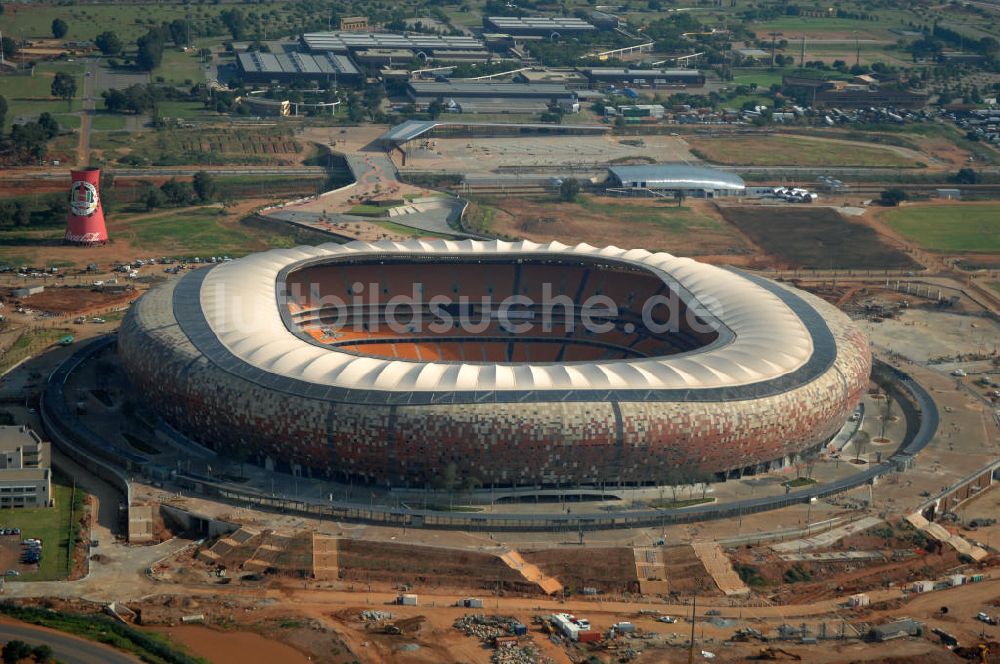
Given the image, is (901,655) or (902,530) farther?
(902,530)

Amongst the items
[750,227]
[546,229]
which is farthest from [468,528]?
[750,227]

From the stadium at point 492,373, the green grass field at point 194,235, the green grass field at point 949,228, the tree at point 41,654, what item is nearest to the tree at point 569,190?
the green grass field at point 194,235

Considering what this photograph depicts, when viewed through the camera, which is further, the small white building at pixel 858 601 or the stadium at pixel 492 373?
the stadium at pixel 492 373

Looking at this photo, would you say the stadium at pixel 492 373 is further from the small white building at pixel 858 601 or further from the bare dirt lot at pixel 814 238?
the bare dirt lot at pixel 814 238

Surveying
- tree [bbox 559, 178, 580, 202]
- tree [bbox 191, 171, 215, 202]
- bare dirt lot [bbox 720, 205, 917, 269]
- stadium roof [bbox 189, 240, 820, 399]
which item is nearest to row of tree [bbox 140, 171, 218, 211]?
tree [bbox 191, 171, 215, 202]

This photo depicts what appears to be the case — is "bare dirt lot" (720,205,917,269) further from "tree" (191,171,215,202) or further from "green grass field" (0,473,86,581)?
"green grass field" (0,473,86,581)

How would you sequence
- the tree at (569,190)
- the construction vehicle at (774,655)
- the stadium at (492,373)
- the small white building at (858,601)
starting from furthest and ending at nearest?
the tree at (569,190)
the stadium at (492,373)
the small white building at (858,601)
the construction vehicle at (774,655)

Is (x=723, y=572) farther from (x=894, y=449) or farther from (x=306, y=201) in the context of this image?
(x=306, y=201)
